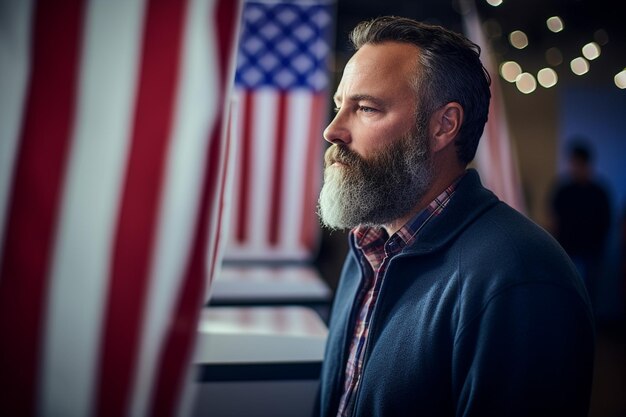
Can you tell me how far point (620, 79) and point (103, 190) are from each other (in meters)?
6.02

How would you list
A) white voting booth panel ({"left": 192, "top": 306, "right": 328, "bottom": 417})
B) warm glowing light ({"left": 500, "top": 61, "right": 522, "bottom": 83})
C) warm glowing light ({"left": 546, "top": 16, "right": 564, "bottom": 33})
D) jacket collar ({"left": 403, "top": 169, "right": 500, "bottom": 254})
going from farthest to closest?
warm glowing light ({"left": 500, "top": 61, "right": 522, "bottom": 83}) < warm glowing light ({"left": 546, "top": 16, "right": 564, "bottom": 33}) < white voting booth panel ({"left": 192, "top": 306, "right": 328, "bottom": 417}) < jacket collar ({"left": 403, "top": 169, "right": 500, "bottom": 254})

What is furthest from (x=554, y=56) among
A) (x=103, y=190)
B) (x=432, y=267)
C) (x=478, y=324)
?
(x=103, y=190)

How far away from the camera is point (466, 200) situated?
41.9 inches

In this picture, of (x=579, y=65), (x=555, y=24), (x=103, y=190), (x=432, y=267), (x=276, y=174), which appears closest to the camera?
(x=103, y=190)

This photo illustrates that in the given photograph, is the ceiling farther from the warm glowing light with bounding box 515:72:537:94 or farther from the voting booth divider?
the voting booth divider

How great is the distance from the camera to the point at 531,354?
82 centimetres

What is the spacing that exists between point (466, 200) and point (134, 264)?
644mm

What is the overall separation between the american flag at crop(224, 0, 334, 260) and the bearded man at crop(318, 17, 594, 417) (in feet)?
4.38

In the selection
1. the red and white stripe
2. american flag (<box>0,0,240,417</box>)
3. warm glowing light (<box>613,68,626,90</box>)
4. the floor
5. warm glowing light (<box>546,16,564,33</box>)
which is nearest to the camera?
american flag (<box>0,0,240,417</box>)

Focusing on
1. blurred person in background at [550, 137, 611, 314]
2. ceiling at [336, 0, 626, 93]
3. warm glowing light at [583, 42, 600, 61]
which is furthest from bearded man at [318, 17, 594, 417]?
warm glowing light at [583, 42, 600, 61]

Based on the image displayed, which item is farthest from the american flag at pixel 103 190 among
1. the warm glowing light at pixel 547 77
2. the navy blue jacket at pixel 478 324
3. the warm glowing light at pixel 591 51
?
the warm glowing light at pixel 547 77

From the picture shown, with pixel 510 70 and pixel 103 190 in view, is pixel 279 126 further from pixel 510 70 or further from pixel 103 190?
pixel 510 70

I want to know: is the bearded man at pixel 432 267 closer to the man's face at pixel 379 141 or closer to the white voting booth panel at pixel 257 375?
the man's face at pixel 379 141

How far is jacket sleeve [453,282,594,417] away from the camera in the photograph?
815 mm
